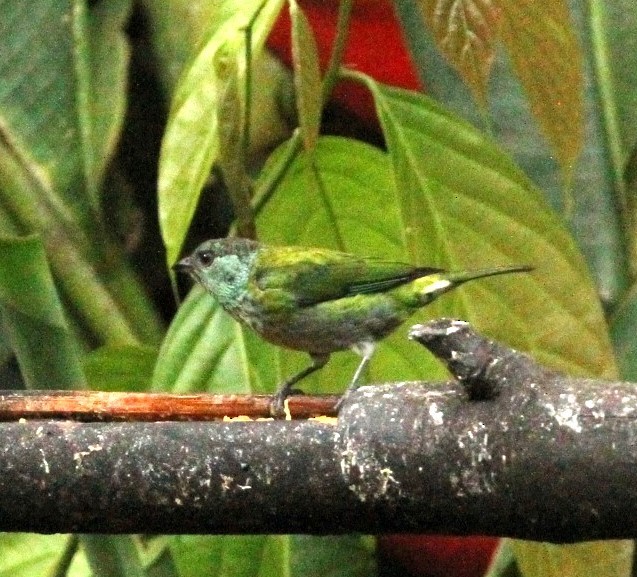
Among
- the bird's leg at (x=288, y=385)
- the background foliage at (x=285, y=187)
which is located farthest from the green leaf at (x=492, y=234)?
the bird's leg at (x=288, y=385)

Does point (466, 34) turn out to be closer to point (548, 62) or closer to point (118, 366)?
point (548, 62)

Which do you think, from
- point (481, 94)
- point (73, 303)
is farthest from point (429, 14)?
point (73, 303)

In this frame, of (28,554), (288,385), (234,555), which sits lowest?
(28,554)

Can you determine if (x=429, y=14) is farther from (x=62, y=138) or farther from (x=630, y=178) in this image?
(x=62, y=138)

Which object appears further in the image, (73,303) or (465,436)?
(73,303)

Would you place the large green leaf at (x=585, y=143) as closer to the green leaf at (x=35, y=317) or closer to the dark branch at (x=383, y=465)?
the green leaf at (x=35, y=317)

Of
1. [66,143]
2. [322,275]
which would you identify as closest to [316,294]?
[322,275]
